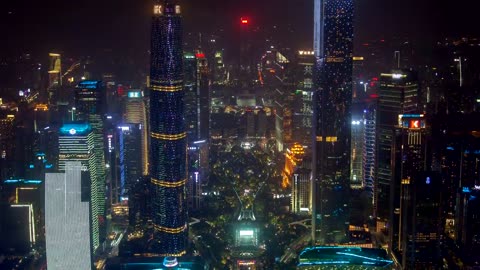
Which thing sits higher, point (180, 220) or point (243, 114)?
point (243, 114)

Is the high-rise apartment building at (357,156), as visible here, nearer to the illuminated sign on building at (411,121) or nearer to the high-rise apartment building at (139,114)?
the illuminated sign on building at (411,121)

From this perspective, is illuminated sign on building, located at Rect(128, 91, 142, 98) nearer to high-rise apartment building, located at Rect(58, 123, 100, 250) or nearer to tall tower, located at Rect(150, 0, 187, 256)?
tall tower, located at Rect(150, 0, 187, 256)

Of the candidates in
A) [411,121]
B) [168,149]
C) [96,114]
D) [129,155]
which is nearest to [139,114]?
[129,155]

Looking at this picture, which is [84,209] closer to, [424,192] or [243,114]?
[424,192]

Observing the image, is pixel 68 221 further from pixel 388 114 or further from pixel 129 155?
pixel 388 114

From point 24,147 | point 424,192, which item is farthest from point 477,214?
point 24,147

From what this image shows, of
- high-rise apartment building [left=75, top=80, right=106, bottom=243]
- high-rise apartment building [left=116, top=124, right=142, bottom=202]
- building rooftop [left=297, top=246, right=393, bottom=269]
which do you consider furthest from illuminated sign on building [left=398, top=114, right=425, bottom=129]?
high-rise apartment building [left=75, top=80, right=106, bottom=243]
